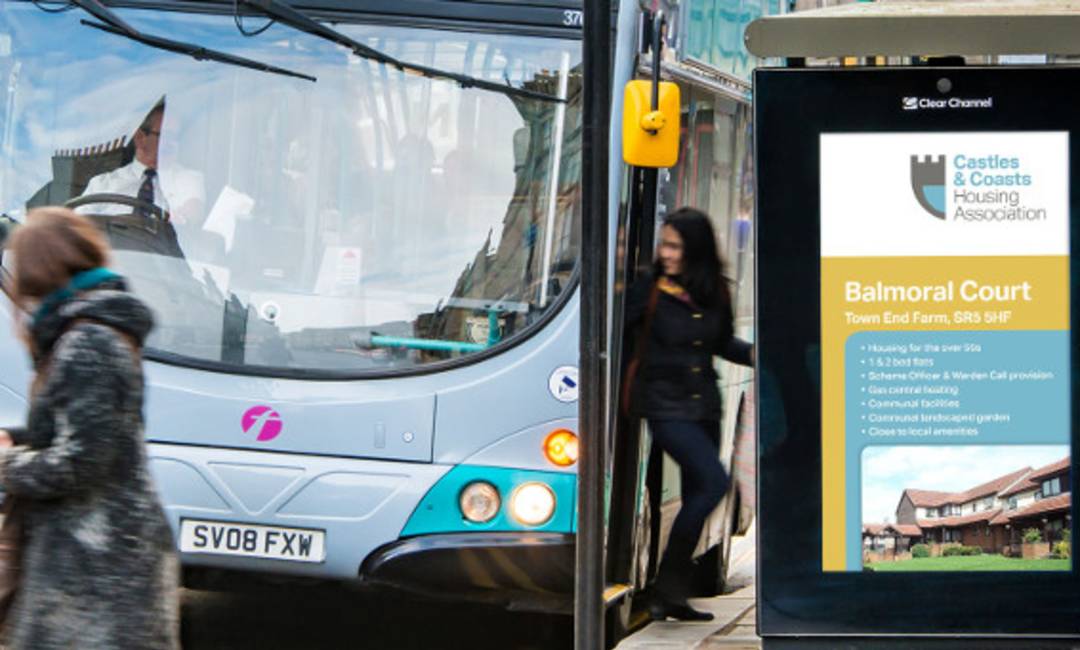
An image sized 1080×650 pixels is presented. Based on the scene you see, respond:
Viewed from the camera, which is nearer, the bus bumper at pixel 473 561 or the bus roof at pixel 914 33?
the bus roof at pixel 914 33

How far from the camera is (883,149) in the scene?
18.5 ft

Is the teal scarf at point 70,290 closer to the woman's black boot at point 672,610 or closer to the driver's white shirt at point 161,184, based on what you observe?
the driver's white shirt at point 161,184

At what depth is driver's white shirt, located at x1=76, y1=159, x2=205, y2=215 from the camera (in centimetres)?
694

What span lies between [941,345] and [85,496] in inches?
106

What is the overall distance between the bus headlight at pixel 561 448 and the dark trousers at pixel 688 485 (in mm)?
530

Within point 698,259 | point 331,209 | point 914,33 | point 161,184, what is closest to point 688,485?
point 698,259

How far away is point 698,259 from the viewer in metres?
7.02

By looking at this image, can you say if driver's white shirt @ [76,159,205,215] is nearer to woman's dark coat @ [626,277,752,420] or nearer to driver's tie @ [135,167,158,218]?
driver's tie @ [135,167,158,218]

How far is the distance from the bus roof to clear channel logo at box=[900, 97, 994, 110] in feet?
0.68

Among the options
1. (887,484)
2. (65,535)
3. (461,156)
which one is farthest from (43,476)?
(461,156)

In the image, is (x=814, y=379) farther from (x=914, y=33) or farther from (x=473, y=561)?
(x=473, y=561)

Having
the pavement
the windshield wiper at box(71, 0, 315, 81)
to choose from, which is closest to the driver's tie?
the windshield wiper at box(71, 0, 315, 81)

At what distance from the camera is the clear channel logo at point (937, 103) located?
18.5 feet

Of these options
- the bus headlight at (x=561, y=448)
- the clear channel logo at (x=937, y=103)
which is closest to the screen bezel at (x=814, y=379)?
the clear channel logo at (x=937, y=103)
